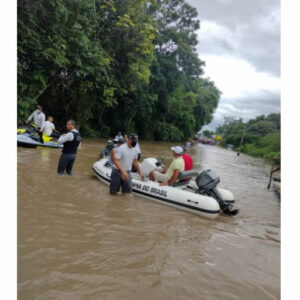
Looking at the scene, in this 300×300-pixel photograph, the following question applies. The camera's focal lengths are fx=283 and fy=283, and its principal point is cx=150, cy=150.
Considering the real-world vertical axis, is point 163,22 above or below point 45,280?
above

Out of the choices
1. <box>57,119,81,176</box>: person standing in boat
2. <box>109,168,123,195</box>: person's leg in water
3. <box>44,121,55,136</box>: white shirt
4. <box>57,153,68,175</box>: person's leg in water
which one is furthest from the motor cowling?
<box>44,121,55,136</box>: white shirt

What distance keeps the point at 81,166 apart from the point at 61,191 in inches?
139

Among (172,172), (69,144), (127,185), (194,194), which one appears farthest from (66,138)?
(194,194)

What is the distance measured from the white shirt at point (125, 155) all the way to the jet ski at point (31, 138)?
6.10m

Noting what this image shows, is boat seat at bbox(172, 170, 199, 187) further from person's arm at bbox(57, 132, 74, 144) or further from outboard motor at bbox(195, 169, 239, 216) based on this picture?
person's arm at bbox(57, 132, 74, 144)

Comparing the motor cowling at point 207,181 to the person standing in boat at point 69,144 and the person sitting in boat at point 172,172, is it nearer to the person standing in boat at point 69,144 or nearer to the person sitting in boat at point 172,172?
the person sitting in boat at point 172,172

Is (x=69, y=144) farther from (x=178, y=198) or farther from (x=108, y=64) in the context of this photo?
(x=108, y=64)

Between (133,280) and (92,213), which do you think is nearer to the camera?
(133,280)

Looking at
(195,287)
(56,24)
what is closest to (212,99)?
(56,24)

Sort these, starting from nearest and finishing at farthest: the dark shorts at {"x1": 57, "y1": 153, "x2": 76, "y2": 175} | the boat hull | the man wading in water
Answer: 1. the man wading in water
2. the dark shorts at {"x1": 57, "y1": 153, "x2": 76, "y2": 175}
3. the boat hull

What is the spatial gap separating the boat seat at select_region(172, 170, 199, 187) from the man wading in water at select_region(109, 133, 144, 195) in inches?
39.0

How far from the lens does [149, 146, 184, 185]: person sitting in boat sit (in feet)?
18.3

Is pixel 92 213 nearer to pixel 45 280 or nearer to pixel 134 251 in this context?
pixel 134 251
